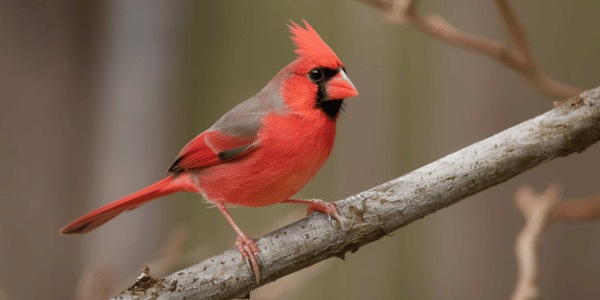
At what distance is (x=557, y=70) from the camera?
2.12 meters

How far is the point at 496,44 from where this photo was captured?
1.45m

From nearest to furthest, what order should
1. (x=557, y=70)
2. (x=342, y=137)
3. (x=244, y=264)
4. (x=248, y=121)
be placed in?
(x=244, y=264)
(x=248, y=121)
(x=557, y=70)
(x=342, y=137)

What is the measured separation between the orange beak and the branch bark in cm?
19

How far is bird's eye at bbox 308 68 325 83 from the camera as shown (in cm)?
121

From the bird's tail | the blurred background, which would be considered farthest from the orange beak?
the blurred background

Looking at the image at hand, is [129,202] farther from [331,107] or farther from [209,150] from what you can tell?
[331,107]

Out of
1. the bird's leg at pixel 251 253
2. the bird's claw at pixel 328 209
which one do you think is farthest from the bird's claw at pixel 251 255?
the bird's claw at pixel 328 209

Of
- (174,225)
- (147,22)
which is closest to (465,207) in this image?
(174,225)

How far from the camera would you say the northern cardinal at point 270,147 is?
3.90 feet

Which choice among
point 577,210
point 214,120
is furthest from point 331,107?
point 214,120

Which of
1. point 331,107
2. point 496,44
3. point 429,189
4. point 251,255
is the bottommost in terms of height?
point 251,255

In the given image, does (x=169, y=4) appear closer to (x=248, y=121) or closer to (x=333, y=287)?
(x=248, y=121)

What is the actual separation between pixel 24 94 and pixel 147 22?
403 mm

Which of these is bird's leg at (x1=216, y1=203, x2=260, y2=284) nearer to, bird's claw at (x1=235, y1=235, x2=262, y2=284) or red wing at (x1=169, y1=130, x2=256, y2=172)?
bird's claw at (x1=235, y1=235, x2=262, y2=284)
